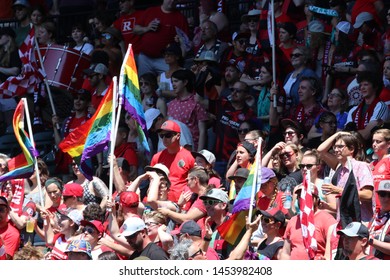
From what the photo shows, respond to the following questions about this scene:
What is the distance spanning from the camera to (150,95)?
19.0 m

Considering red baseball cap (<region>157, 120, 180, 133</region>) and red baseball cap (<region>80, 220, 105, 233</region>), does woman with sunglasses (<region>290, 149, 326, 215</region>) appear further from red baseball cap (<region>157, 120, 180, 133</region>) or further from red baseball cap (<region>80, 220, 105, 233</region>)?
red baseball cap (<region>157, 120, 180, 133</region>)

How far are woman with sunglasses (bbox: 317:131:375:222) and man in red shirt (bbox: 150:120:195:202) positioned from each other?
1908mm

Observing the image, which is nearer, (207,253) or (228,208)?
(207,253)

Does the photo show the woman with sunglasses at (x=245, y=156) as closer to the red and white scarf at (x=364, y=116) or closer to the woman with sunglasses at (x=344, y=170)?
the woman with sunglasses at (x=344, y=170)

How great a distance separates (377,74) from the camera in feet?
53.8

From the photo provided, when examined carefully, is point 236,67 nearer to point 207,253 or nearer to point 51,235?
point 51,235

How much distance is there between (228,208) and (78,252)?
2.11m

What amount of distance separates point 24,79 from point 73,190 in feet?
16.0

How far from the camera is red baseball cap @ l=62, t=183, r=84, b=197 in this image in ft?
52.6

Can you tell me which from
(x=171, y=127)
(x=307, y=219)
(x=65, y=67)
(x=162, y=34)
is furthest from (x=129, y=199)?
(x=65, y=67)

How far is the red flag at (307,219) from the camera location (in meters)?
12.9

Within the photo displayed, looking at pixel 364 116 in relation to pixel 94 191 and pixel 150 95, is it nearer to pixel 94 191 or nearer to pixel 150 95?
pixel 94 191

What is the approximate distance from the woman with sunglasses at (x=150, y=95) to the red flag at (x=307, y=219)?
5682 mm
